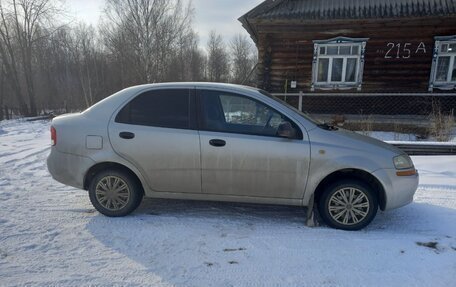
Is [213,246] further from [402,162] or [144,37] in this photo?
[144,37]

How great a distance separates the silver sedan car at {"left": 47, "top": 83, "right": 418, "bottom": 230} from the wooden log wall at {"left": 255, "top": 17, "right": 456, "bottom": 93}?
28.8 feet

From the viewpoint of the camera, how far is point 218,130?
11.7ft

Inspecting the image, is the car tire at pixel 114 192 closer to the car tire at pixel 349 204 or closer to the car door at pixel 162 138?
the car door at pixel 162 138

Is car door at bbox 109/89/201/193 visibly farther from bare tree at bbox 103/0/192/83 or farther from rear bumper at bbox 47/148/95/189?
bare tree at bbox 103/0/192/83

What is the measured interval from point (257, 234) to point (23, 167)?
5059 mm

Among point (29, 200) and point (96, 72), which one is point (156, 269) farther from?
point (96, 72)

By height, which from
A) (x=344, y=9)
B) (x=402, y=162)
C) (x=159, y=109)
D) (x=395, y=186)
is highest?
(x=344, y=9)

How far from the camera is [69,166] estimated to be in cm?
376

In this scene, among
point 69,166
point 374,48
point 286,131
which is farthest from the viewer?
point 374,48

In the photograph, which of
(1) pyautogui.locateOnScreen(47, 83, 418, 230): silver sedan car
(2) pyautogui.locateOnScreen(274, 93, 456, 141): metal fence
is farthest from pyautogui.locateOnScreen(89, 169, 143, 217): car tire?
(2) pyautogui.locateOnScreen(274, 93, 456, 141): metal fence

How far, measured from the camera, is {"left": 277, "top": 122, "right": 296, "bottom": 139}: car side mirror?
3.39m

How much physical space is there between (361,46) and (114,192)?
11.0 meters

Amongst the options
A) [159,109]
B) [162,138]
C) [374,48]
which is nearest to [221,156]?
[162,138]

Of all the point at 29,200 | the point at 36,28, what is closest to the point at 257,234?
the point at 29,200
